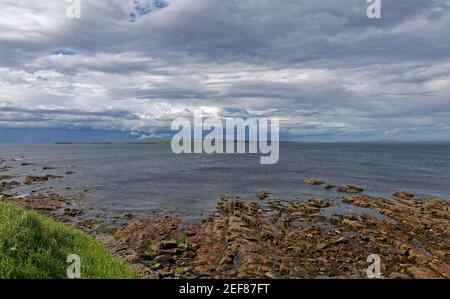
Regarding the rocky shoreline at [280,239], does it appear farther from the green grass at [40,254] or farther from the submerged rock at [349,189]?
the submerged rock at [349,189]

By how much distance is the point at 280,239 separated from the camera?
29.8 metres

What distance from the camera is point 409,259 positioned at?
82.6 feet

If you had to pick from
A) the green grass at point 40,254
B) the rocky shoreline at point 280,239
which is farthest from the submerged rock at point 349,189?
the green grass at point 40,254

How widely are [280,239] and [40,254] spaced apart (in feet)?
71.2

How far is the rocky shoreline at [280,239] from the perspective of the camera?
23.0m

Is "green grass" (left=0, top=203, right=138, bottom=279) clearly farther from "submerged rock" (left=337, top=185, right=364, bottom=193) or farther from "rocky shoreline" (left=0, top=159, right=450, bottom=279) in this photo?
"submerged rock" (left=337, top=185, right=364, bottom=193)

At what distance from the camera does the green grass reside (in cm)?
1162

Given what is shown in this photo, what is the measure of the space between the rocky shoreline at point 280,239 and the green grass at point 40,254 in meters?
5.69

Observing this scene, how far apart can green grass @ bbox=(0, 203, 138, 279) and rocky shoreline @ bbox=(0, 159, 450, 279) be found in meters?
5.69

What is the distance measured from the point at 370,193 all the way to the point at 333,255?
3481 cm

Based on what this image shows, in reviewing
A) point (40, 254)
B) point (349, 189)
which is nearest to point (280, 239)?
point (40, 254)
